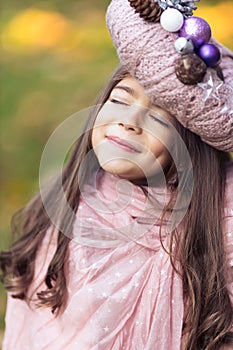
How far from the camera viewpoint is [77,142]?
194cm

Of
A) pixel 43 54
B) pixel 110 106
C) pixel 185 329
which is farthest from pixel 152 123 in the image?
pixel 43 54

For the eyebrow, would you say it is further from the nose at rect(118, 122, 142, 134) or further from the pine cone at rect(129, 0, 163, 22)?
the pine cone at rect(129, 0, 163, 22)

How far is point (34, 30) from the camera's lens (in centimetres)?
410

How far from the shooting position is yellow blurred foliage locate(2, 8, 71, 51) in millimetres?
4043

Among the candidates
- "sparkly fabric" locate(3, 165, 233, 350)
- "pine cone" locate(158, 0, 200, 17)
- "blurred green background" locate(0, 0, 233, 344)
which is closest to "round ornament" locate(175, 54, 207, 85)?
"pine cone" locate(158, 0, 200, 17)

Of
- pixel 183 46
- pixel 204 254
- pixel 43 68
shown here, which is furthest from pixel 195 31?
pixel 43 68

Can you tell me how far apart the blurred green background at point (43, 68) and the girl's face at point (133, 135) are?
1.42 metres

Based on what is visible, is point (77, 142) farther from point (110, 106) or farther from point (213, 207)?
point (213, 207)

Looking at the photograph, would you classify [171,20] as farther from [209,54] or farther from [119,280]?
[119,280]

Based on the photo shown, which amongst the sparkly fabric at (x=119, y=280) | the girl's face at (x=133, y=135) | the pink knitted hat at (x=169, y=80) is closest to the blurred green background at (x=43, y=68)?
the sparkly fabric at (x=119, y=280)

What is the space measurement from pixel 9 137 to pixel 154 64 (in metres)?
→ 1.96

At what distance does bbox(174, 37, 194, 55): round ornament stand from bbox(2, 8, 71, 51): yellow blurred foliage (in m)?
2.51

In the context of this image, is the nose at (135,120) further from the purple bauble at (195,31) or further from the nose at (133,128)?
the purple bauble at (195,31)

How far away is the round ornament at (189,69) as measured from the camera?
5.18 ft
